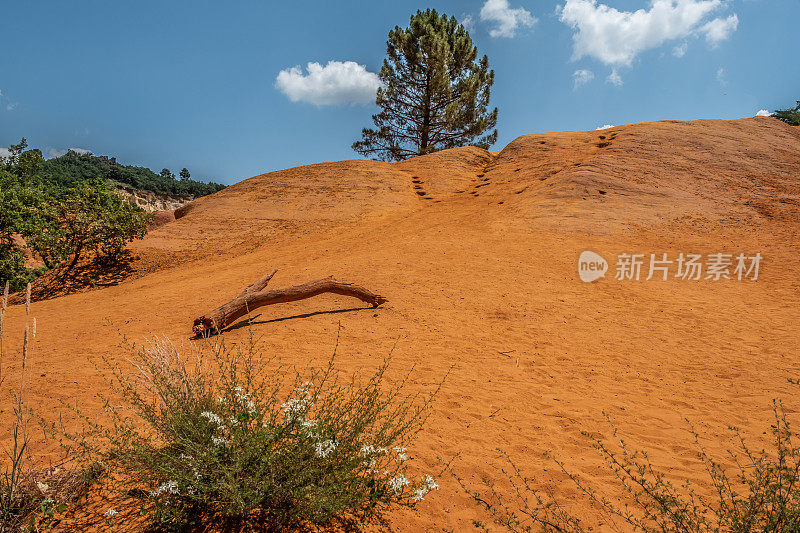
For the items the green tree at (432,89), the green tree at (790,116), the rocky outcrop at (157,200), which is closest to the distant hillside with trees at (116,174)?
the rocky outcrop at (157,200)

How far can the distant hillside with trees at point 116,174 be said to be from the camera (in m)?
45.8

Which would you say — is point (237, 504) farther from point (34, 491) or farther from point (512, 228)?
point (512, 228)

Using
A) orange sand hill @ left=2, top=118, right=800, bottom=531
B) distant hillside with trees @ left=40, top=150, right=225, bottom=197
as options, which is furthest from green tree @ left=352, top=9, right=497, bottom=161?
distant hillside with trees @ left=40, top=150, right=225, bottom=197

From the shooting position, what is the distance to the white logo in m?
8.17

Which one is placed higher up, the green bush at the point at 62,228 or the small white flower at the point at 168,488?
the green bush at the point at 62,228

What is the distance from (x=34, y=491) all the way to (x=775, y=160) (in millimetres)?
23220

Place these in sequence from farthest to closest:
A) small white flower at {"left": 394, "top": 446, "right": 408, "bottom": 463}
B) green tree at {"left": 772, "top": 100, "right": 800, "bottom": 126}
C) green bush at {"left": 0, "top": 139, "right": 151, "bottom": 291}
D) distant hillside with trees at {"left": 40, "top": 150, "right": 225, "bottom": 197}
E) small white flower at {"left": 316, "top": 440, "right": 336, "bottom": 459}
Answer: distant hillside with trees at {"left": 40, "top": 150, "right": 225, "bottom": 197} < green tree at {"left": 772, "top": 100, "right": 800, "bottom": 126} < green bush at {"left": 0, "top": 139, "right": 151, "bottom": 291} < small white flower at {"left": 394, "top": 446, "right": 408, "bottom": 463} < small white flower at {"left": 316, "top": 440, "right": 336, "bottom": 459}

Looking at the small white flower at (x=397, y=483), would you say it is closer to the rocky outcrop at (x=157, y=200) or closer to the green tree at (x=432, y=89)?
the green tree at (x=432, y=89)

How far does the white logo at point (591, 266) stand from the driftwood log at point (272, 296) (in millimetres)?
4380

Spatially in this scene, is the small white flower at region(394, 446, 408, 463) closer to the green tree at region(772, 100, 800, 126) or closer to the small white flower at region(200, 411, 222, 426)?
the small white flower at region(200, 411, 222, 426)

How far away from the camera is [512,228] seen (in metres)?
11.0

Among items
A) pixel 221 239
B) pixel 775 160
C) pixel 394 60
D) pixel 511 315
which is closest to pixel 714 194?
pixel 775 160

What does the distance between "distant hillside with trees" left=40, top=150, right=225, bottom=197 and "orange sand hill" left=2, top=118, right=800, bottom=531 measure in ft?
135

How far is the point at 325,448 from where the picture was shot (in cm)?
233
